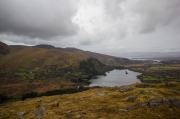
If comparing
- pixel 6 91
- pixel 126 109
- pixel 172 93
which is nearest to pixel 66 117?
pixel 126 109

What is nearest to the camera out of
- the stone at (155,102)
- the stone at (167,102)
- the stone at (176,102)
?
the stone at (176,102)

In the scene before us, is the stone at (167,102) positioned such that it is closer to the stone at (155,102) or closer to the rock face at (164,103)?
the rock face at (164,103)

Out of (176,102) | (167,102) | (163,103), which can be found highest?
(176,102)

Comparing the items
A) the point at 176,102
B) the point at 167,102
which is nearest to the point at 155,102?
the point at 167,102

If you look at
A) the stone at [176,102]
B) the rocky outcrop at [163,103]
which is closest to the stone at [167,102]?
the rocky outcrop at [163,103]

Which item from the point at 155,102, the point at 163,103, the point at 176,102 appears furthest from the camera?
the point at 155,102

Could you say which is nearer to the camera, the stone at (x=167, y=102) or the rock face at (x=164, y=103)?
the rock face at (x=164, y=103)

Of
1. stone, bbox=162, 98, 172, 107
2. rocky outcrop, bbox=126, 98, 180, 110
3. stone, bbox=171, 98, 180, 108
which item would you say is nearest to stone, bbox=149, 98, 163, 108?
rocky outcrop, bbox=126, 98, 180, 110

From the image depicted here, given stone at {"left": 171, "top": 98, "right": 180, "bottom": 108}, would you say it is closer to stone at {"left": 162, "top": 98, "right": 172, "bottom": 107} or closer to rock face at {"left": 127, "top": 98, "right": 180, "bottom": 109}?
rock face at {"left": 127, "top": 98, "right": 180, "bottom": 109}

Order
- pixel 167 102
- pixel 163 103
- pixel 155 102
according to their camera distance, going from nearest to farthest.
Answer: pixel 167 102 → pixel 163 103 → pixel 155 102

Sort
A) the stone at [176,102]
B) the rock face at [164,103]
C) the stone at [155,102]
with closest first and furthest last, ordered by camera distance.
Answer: the stone at [176,102] → the rock face at [164,103] → the stone at [155,102]

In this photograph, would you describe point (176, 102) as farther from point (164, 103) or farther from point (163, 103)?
point (163, 103)

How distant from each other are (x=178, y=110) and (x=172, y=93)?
49.7ft

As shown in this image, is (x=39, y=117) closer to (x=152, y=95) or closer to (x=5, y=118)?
(x=5, y=118)
